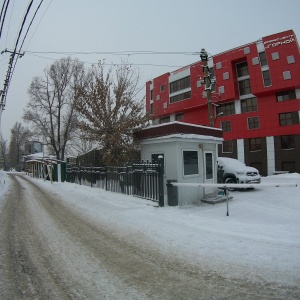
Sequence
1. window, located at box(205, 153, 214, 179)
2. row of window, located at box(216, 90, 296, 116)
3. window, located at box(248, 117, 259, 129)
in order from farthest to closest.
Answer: window, located at box(248, 117, 259, 129), row of window, located at box(216, 90, 296, 116), window, located at box(205, 153, 214, 179)

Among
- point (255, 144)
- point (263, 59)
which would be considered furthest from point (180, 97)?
point (255, 144)

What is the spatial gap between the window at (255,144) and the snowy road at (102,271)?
1221 inches

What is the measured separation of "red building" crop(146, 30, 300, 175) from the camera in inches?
1224

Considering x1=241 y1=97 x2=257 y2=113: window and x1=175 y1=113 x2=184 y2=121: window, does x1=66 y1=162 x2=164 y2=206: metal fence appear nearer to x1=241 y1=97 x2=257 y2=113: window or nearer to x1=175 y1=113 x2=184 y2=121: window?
x1=241 y1=97 x2=257 y2=113: window

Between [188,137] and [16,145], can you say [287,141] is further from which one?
[16,145]

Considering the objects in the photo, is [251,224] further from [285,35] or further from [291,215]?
[285,35]

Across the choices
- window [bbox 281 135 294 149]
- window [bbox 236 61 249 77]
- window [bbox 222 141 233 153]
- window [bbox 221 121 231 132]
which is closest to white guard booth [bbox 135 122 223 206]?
window [bbox 281 135 294 149]

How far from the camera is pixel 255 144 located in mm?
34375

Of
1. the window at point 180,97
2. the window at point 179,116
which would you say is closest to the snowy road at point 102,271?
the window at point 180,97

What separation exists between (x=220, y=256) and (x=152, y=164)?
5.59 metres

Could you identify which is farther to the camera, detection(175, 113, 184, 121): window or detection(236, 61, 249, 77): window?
detection(175, 113, 184, 121): window

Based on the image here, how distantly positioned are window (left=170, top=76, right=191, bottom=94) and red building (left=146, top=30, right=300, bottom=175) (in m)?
0.93

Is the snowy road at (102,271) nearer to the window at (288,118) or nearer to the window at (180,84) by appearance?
the window at (288,118)

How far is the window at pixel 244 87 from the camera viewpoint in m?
36.0
